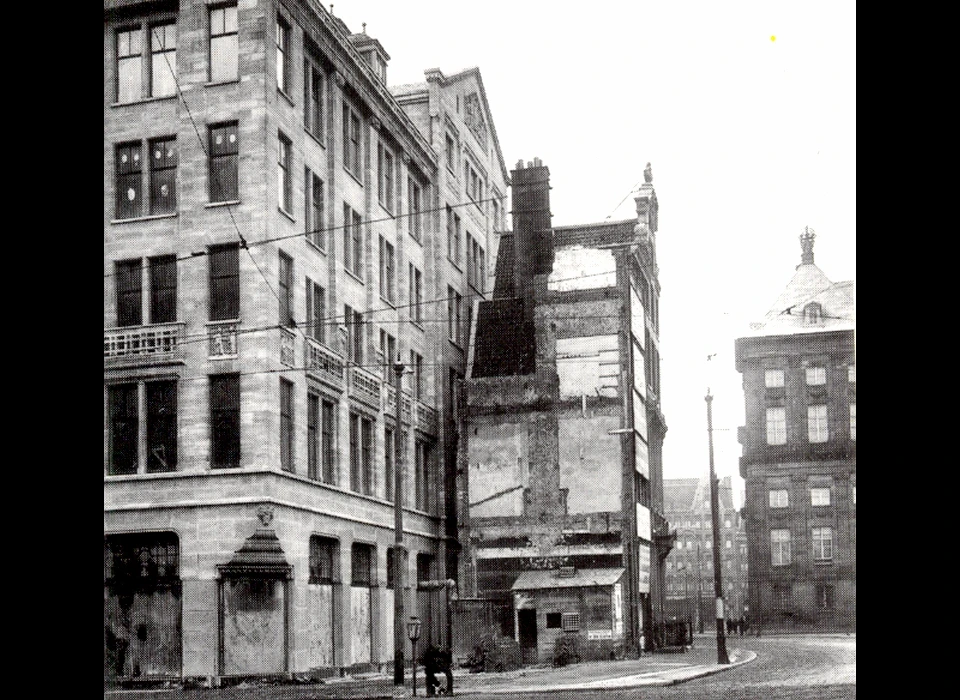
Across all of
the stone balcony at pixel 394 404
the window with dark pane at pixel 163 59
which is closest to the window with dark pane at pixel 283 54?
the window with dark pane at pixel 163 59

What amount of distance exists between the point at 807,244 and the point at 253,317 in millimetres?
11286

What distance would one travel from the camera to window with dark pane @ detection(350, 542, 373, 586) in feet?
76.1

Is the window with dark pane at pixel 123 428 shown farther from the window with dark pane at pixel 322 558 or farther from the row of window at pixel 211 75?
the window with dark pane at pixel 322 558

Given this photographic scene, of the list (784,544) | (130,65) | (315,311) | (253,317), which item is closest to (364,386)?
(315,311)

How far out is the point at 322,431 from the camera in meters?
22.8

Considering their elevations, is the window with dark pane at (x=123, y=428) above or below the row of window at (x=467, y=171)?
below

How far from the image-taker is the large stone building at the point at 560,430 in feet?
87.1

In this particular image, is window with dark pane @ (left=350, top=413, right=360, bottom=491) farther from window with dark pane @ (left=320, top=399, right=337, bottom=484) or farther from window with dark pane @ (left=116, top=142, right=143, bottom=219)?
window with dark pane @ (left=116, top=142, right=143, bottom=219)

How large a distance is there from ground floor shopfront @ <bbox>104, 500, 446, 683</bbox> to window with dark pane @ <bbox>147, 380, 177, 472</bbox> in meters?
0.92

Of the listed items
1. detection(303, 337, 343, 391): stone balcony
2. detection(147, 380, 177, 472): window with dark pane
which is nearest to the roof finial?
detection(303, 337, 343, 391): stone balcony

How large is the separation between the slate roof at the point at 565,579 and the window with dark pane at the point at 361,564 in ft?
16.6

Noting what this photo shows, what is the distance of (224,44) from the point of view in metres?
21.3
